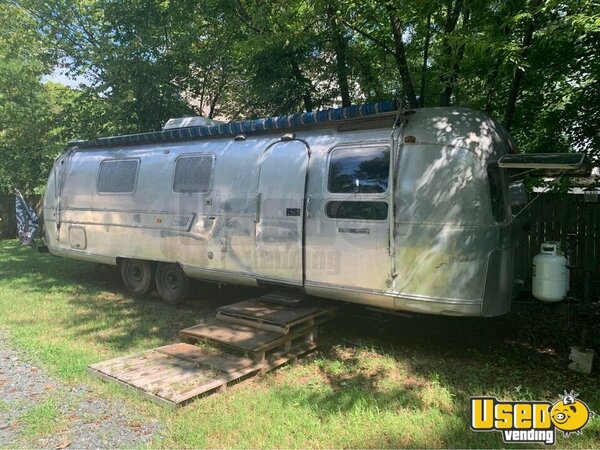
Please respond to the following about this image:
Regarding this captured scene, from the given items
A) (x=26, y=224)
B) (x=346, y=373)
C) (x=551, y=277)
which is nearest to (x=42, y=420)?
(x=346, y=373)

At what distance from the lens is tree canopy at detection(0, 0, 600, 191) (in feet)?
20.6

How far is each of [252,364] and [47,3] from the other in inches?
526

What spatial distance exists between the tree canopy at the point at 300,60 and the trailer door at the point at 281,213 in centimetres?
242

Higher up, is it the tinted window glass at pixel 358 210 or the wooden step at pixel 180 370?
the tinted window glass at pixel 358 210

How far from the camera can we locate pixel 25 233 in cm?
1165

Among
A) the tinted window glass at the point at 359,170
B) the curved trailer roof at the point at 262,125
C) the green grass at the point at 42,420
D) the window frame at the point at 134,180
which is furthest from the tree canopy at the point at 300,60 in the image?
the green grass at the point at 42,420

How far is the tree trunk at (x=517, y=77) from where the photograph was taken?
5559mm

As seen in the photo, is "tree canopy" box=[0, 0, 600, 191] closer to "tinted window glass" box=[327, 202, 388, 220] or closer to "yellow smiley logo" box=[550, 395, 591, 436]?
"tinted window glass" box=[327, 202, 388, 220]

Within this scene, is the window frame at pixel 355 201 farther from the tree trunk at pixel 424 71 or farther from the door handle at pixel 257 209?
the tree trunk at pixel 424 71

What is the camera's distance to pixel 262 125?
6895 millimetres

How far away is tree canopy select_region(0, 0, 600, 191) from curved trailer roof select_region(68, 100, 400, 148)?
137cm

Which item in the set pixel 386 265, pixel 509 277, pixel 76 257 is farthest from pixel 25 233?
pixel 509 277

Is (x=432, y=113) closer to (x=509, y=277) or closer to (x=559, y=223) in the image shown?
(x=509, y=277)

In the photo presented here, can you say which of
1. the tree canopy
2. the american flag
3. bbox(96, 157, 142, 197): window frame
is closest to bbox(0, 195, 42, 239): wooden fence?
the tree canopy
